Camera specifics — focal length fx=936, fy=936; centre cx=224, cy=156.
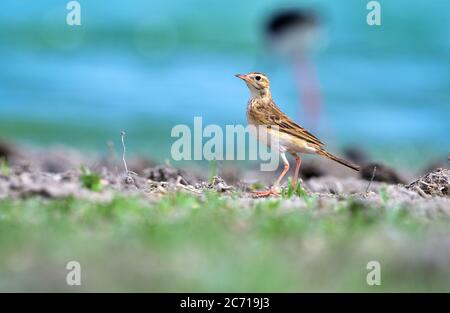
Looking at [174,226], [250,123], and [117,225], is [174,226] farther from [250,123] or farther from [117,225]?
[250,123]

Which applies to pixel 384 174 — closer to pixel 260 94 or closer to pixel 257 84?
pixel 260 94

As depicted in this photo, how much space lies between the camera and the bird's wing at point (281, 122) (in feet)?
33.4

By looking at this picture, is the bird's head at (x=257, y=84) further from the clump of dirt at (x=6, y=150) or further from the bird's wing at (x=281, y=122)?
the clump of dirt at (x=6, y=150)

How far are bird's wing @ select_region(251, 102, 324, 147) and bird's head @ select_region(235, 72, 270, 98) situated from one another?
292 mm

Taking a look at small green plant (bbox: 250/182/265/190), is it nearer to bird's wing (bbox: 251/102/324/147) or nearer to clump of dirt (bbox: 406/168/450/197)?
bird's wing (bbox: 251/102/324/147)

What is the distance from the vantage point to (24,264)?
637 cm

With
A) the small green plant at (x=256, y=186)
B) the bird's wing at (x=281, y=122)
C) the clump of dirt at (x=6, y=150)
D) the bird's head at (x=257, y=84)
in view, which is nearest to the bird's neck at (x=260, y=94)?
the bird's head at (x=257, y=84)

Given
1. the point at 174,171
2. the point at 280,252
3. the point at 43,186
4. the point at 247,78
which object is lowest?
the point at 280,252

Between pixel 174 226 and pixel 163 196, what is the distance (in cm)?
169

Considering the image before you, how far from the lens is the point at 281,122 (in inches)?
404

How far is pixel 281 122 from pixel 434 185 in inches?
70.3

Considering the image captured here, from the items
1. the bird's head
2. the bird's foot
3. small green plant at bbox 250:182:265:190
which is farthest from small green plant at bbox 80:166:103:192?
the bird's head
